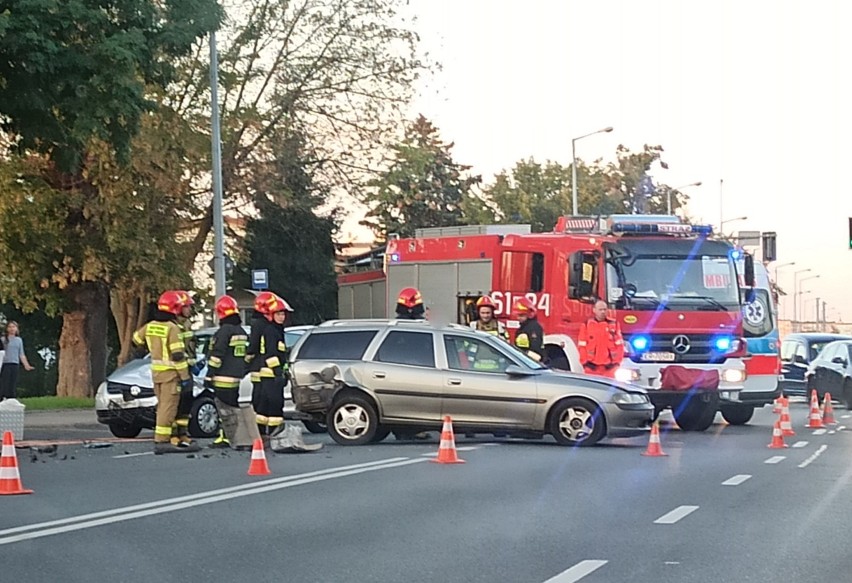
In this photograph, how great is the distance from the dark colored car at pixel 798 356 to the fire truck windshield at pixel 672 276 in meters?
11.5

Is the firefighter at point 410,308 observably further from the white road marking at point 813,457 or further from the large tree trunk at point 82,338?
the large tree trunk at point 82,338

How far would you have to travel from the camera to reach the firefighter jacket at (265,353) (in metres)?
16.4

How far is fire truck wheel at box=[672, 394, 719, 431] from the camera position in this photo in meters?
20.1

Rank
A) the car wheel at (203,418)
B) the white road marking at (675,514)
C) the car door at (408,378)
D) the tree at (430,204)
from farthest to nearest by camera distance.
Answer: the tree at (430,204) < the car wheel at (203,418) < the car door at (408,378) < the white road marking at (675,514)

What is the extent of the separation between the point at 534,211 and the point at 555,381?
59275 mm

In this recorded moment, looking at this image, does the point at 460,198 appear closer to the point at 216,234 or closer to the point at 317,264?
the point at 317,264

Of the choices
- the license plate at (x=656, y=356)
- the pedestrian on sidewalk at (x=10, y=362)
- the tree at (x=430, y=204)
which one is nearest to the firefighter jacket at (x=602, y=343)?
the license plate at (x=656, y=356)

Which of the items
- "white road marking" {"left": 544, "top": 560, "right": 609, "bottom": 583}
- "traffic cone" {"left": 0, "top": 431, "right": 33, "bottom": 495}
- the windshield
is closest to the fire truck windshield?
the windshield

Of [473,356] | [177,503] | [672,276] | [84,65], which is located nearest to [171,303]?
[84,65]

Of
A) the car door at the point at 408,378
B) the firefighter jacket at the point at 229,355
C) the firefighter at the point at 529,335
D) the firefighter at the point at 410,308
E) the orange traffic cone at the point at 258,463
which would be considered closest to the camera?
the orange traffic cone at the point at 258,463

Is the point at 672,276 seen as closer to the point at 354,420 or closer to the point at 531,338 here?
the point at 531,338

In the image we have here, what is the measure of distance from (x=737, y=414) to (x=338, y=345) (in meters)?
7.90

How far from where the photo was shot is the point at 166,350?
16.6 m

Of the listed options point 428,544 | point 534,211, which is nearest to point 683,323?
point 428,544
